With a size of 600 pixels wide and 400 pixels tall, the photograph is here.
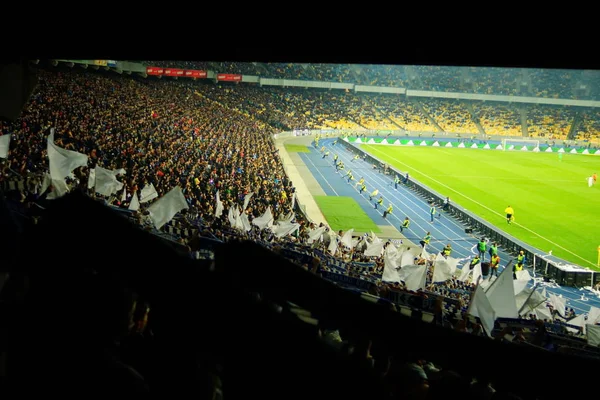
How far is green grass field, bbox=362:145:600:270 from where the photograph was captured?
30297mm

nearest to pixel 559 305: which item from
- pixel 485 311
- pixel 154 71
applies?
pixel 485 311

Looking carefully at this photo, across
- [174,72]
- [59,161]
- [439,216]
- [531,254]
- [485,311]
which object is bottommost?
[485,311]

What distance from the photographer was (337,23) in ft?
10.4

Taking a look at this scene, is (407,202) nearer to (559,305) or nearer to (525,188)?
(525,188)

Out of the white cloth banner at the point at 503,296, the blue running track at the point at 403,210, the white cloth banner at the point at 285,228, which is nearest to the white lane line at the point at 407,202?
the blue running track at the point at 403,210

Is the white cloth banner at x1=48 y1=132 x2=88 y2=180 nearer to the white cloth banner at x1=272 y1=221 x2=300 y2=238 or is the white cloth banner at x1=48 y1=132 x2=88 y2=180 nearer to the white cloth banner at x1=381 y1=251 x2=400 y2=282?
the white cloth banner at x1=272 y1=221 x2=300 y2=238

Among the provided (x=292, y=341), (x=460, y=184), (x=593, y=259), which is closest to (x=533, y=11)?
(x=292, y=341)

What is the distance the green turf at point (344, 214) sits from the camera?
1174 inches

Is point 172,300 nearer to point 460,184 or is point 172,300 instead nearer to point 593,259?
point 593,259

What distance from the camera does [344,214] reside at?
106 ft

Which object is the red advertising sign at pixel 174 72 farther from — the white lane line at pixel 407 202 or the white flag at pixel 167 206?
the white flag at pixel 167 206

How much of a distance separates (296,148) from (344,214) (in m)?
26.4

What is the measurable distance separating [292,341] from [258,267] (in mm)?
493

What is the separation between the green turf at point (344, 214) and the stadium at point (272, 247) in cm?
22
